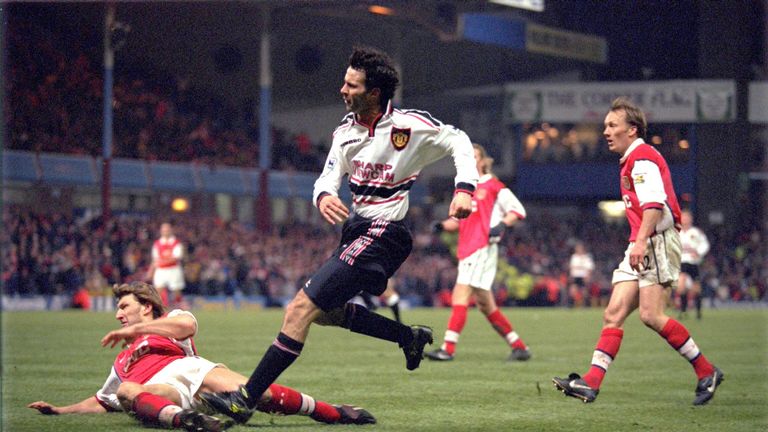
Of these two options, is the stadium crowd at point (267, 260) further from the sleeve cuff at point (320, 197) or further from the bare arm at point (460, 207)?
the bare arm at point (460, 207)

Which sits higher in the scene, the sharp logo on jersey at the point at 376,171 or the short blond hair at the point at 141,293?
the sharp logo on jersey at the point at 376,171

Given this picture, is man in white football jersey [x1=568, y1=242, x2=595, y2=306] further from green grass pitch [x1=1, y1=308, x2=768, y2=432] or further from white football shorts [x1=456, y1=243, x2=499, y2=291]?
white football shorts [x1=456, y1=243, x2=499, y2=291]

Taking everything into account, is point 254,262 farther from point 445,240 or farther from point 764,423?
point 764,423

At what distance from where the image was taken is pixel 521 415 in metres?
7.80

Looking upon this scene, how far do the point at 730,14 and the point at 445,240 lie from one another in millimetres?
17252

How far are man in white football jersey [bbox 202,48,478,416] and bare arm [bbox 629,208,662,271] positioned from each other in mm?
1629

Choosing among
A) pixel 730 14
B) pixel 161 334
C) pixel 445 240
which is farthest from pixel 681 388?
pixel 730 14

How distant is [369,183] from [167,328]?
151cm

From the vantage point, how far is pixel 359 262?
679 cm

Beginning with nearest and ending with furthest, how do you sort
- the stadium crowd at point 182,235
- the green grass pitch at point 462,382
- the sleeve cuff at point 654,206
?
the green grass pitch at point 462,382 → the sleeve cuff at point 654,206 → the stadium crowd at point 182,235

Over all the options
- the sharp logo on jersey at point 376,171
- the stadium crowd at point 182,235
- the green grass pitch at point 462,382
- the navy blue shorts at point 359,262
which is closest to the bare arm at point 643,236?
the green grass pitch at point 462,382

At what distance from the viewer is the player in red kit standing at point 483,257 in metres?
12.7

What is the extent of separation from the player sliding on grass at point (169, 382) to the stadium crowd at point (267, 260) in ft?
79.9

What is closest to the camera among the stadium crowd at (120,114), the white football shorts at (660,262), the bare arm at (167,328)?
the bare arm at (167,328)
